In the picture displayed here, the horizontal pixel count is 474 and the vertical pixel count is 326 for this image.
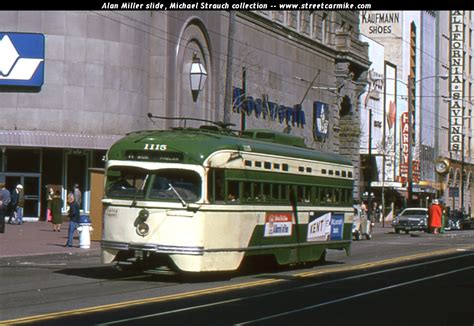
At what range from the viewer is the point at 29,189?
44656 millimetres

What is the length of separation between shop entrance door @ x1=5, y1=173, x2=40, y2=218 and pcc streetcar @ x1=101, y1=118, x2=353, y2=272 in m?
24.3

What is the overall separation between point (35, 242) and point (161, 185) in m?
13.1

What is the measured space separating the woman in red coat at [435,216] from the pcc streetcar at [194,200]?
2718 centimetres

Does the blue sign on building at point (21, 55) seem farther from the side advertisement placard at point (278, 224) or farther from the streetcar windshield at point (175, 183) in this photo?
the streetcar windshield at point (175, 183)

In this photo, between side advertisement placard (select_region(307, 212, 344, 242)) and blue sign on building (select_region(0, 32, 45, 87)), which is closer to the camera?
side advertisement placard (select_region(307, 212, 344, 242))

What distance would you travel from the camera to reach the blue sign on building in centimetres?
4259

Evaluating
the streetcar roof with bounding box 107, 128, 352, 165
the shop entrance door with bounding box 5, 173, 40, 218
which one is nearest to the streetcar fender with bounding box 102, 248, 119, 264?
the streetcar roof with bounding box 107, 128, 352, 165

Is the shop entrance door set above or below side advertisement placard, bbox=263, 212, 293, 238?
above

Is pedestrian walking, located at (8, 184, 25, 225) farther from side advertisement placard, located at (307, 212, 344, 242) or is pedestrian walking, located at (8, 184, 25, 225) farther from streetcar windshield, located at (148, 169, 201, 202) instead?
streetcar windshield, located at (148, 169, 201, 202)

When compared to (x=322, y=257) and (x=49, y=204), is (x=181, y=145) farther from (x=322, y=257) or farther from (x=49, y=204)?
(x=49, y=204)

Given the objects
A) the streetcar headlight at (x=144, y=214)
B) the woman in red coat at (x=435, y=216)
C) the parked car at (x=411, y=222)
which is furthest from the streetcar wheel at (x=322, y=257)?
the parked car at (x=411, y=222)

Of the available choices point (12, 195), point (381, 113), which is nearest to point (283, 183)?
point (12, 195)

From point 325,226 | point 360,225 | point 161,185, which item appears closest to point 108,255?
point 161,185

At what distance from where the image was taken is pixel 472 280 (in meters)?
21.7
